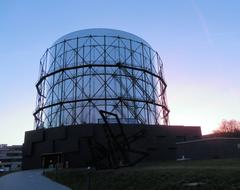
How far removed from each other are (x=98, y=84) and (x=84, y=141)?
996cm

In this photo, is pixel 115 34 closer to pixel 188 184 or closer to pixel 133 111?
pixel 133 111

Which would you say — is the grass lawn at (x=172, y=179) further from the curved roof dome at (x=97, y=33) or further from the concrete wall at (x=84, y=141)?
the curved roof dome at (x=97, y=33)

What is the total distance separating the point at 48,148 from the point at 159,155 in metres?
14.8

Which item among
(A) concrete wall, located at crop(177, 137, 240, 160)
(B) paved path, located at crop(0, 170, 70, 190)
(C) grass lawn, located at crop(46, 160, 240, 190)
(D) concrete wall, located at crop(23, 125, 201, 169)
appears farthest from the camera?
(D) concrete wall, located at crop(23, 125, 201, 169)

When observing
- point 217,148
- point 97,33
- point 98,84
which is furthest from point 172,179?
point 97,33

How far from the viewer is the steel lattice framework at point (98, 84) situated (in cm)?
4141

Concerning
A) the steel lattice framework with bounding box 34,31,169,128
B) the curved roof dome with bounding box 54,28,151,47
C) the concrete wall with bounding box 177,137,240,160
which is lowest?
the concrete wall with bounding box 177,137,240,160

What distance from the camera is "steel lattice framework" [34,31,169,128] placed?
41406mm

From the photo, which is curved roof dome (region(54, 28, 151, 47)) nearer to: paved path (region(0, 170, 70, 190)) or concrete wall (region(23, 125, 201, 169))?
concrete wall (region(23, 125, 201, 169))

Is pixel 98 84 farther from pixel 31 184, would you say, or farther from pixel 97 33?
pixel 31 184

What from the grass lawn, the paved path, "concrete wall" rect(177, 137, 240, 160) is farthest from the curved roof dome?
the grass lawn

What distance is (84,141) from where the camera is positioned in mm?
35969

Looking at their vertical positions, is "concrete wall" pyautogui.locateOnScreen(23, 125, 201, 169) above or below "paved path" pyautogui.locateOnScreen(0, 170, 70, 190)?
above

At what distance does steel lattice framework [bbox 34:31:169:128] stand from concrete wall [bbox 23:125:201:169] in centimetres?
317
